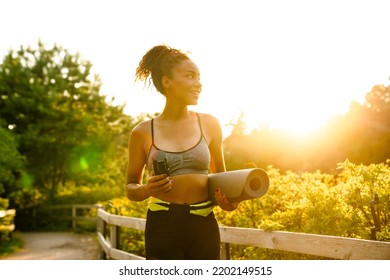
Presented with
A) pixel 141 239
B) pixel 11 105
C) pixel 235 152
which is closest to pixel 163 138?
pixel 141 239

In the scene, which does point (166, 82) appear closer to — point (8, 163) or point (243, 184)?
point (243, 184)

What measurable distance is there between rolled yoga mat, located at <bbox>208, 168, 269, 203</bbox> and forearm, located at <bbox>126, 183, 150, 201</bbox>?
0.38 meters

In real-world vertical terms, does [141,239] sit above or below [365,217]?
below

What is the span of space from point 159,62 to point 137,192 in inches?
29.8

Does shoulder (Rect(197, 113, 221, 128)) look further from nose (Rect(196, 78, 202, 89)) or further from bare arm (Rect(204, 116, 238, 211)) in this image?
nose (Rect(196, 78, 202, 89))

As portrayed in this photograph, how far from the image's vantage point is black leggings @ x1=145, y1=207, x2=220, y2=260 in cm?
264

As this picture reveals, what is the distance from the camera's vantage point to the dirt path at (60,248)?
962 cm

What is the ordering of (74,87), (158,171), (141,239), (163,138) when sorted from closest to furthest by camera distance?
(158,171) → (163,138) → (141,239) → (74,87)

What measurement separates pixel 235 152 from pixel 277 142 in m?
1.10

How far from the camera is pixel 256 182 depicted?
102 inches

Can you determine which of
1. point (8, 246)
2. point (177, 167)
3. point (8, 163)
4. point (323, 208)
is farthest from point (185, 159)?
point (8, 163)

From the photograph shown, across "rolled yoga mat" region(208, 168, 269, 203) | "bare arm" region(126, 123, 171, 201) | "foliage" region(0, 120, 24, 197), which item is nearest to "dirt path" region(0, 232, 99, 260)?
"foliage" region(0, 120, 24, 197)

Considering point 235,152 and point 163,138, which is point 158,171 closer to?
point 163,138
